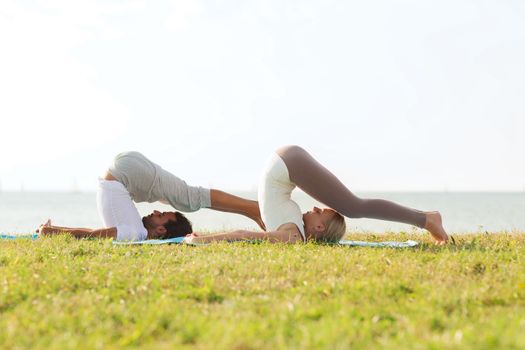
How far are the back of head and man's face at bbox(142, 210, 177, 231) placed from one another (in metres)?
2.11

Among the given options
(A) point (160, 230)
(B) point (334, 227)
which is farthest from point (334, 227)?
(A) point (160, 230)

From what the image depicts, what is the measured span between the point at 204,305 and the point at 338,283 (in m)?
1.12

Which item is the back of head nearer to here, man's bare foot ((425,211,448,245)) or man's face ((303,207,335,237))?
man's face ((303,207,335,237))

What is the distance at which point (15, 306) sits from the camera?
4.36m

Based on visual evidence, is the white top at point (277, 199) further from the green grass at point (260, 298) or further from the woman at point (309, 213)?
the green grass at point (260, 298)

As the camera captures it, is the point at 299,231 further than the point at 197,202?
No

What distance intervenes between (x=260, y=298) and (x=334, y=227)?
3.30 m

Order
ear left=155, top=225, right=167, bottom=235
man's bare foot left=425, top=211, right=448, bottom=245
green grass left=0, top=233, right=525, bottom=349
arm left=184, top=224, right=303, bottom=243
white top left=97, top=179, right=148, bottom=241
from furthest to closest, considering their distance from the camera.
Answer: ear left=155, top=225, right=167, bottom=235, white top left=97, top=179, right=148, bottom=241, man's bare foot left=425, top=211, right=448, bottom=245, arm left=184, top=224, right=303, bottom=243, green grass left=0, top=233, right=525, bottom=349

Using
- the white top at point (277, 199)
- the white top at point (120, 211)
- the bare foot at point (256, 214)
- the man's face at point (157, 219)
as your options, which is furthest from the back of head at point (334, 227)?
the white top at point (120, 211)

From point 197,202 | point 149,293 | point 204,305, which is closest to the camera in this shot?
point 204,305

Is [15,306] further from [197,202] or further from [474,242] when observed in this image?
[474,242]

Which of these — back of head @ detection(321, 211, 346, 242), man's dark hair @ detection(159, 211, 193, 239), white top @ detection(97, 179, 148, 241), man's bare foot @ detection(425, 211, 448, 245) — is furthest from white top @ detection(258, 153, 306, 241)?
white top @ detection(97, 179, 148, 241)

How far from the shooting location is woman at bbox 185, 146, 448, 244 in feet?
24.5

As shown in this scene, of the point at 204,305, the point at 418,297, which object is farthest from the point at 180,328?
the point at 418,297
